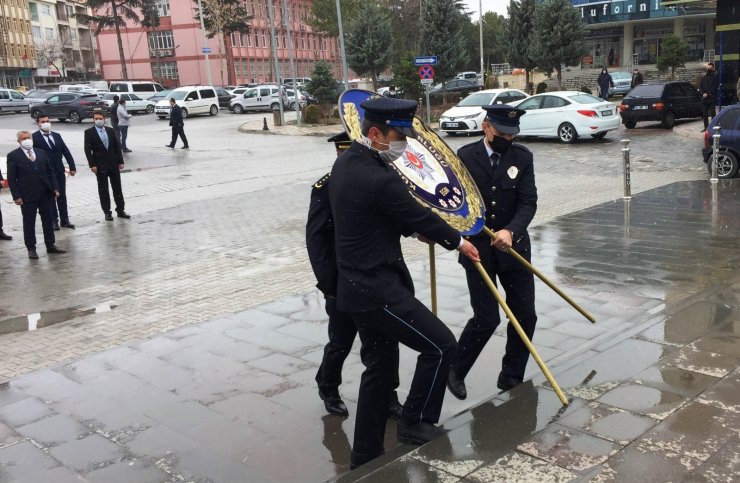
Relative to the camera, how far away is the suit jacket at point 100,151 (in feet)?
42.8

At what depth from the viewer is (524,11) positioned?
4159 cm

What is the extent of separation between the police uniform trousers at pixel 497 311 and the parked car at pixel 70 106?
3616 cm

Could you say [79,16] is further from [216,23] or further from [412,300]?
[412,300]

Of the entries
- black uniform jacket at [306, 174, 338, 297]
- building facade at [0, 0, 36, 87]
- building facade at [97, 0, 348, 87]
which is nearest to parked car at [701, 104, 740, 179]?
black uniform jacket at [306, 174, 338, 297]

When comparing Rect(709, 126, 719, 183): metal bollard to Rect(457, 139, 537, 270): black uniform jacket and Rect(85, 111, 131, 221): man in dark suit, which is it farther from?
Rect(85, 111, 131, 221): man in dark suit

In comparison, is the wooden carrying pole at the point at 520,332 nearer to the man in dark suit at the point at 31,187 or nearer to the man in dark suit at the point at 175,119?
the man in dark suit at the point at 31,187

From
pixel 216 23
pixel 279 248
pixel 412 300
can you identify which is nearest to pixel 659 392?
pixel 412 300

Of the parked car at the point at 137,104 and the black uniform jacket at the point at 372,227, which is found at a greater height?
the parked car at the point at 137,104

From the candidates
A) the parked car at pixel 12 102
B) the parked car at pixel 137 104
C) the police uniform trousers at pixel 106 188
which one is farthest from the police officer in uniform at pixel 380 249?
the parked car at pixel 12 102

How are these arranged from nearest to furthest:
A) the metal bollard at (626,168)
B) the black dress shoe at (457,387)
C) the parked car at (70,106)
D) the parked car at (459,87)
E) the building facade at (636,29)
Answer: the black dress shoe at (457,387)
the metal bollard at (626,168)
the parked car at (70,106)
the parked car at (459,87)
the building facade at (636,29)

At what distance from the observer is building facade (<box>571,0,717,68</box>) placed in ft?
166

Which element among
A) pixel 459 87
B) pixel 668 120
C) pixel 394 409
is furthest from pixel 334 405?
pixel 459 87

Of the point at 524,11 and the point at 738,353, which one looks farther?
the point at 524,11

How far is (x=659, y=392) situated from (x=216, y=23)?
210ft
